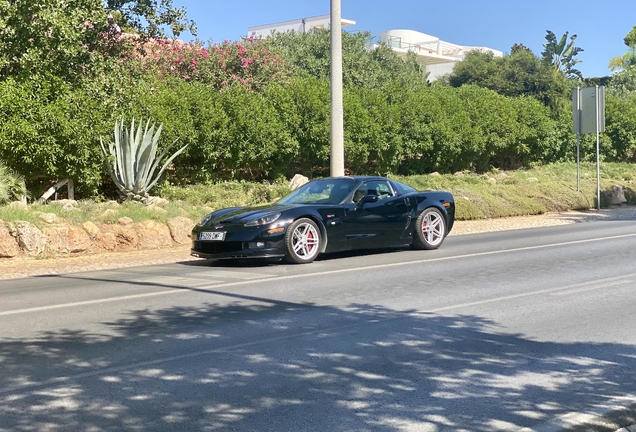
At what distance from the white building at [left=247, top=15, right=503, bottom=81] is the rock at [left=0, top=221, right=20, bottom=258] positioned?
198 ft

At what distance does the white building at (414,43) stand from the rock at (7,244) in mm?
60304

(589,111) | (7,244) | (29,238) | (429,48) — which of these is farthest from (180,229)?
(429,48)

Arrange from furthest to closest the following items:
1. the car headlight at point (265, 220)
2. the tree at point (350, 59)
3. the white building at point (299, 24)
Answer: the white building at point (299, 24)
the tree at point (350, 59)
the car headlight at point (265, 220)

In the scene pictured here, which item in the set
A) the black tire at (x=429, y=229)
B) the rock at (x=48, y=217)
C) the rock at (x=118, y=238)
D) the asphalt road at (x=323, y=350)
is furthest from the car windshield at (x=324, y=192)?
the rock at (x=48, y=217)

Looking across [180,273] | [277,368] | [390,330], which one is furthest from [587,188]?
[277,368]

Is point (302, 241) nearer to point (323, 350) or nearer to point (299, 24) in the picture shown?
point (323, 350)

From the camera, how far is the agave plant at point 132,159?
16094 millimetres

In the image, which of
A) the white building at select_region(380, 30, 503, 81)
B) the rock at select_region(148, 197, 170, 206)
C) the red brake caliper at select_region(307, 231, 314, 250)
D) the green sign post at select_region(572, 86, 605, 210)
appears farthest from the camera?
the white building at select_region(380, 30, 503, 81)

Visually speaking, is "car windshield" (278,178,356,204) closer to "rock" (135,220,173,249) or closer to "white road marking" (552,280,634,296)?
"rock" (135,220,173,249)

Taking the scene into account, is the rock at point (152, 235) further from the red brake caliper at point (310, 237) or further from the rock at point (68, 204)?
the red brake caliper at point (310, 237)

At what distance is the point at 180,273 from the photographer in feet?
35.4

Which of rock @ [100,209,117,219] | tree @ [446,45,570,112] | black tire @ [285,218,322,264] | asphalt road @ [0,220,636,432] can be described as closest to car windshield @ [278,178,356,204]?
black tire @ [285,218,322,264]

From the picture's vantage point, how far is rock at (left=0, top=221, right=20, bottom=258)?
42.0 ft

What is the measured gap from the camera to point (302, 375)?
5.33 meters
